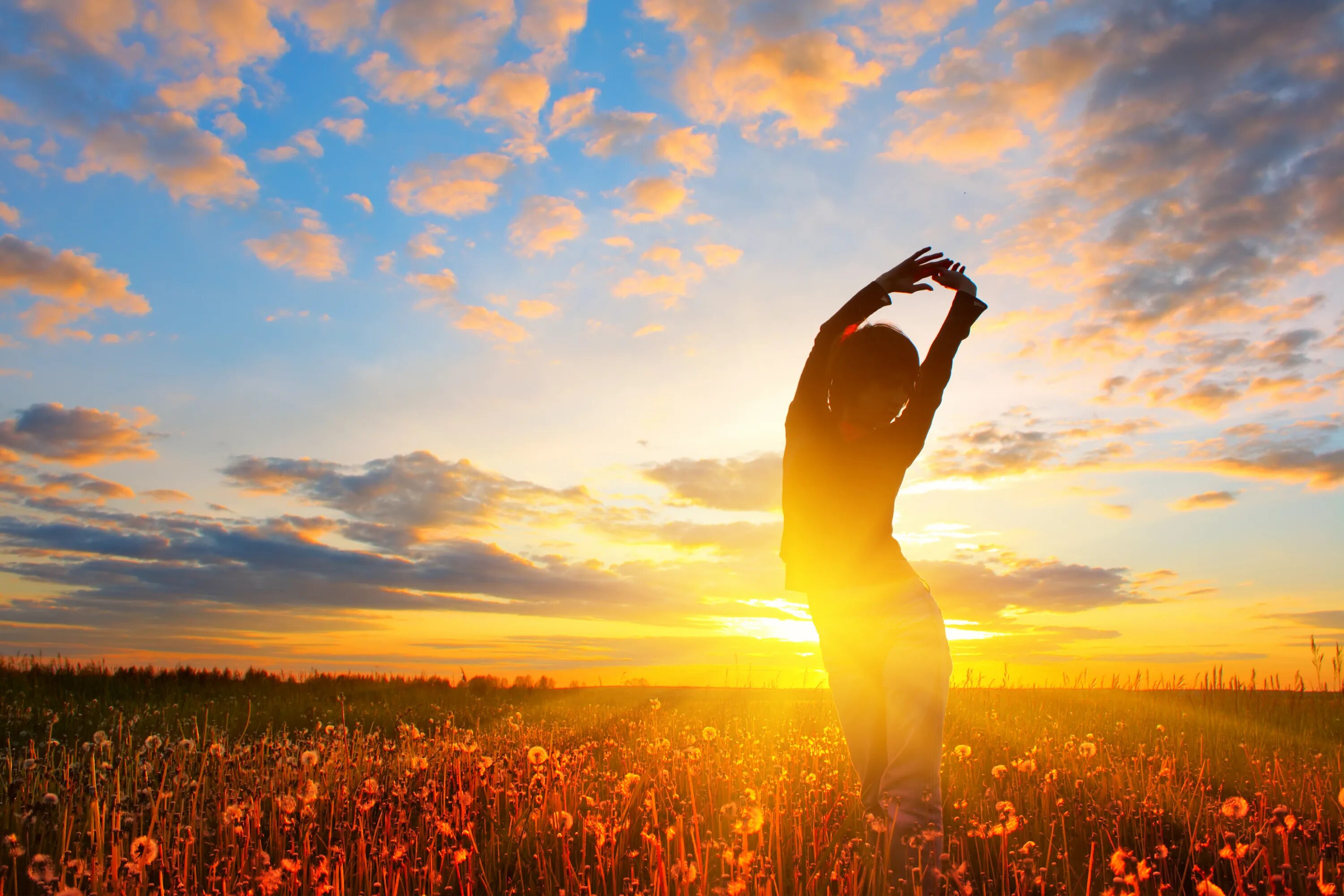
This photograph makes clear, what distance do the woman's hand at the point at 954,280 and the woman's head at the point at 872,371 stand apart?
0.59 meters

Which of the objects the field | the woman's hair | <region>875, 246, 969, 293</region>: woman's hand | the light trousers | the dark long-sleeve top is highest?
<region>875, 246, 969, 293</region>: woman's hand

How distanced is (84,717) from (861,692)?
13097 mm

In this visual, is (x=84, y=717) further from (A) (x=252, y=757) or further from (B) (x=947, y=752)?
(B) (x=947, y=752)

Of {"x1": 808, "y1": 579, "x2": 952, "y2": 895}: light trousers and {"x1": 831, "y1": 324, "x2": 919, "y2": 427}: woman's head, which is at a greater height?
{"x1": 831, "y1": 324, "x2": 919, "y2": 427}: woman's head

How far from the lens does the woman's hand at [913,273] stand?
4695 mm

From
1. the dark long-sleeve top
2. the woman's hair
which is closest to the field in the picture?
the dark long-sleeve top

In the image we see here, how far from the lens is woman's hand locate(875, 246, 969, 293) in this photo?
4695mm

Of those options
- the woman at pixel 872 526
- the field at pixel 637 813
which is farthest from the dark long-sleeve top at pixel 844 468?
the field at pixel 637 813

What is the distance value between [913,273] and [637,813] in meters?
4.48

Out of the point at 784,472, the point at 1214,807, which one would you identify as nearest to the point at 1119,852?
the point at 784,472

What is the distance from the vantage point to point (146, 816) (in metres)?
5.56

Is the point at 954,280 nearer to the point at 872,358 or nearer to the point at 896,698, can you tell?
the point at 872,358

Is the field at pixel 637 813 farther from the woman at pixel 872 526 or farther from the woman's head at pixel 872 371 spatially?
the woman's head at pixel 872 371

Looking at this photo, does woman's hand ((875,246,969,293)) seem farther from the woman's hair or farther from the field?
the field
